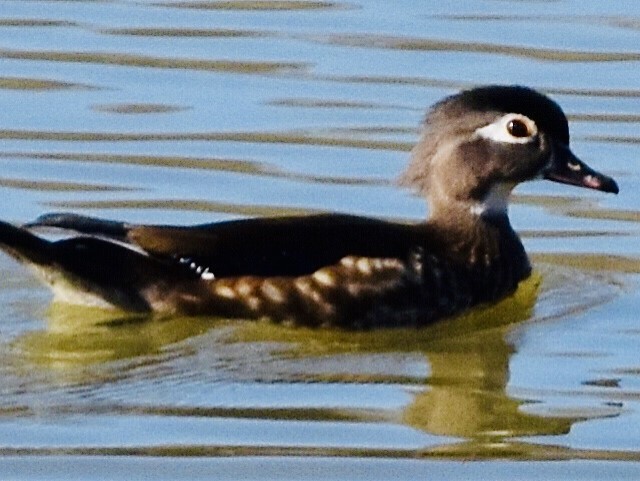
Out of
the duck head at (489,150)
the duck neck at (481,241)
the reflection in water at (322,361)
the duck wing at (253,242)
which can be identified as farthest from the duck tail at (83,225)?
the duck head at (489,150)

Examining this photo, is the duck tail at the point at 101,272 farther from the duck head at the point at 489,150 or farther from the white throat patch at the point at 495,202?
the white throat patch at the point at 495,202

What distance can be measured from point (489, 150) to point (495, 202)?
293 millimetres

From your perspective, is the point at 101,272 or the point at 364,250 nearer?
the point at 101,272

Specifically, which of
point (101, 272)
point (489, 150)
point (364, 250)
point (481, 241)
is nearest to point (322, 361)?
point (364, 250)

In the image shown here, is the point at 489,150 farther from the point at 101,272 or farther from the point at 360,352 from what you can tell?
the point at 101,272

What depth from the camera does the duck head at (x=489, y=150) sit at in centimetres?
1230

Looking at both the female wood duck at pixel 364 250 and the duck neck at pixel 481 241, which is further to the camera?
the duck neck at pixel 481 241

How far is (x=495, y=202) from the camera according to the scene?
12547mm

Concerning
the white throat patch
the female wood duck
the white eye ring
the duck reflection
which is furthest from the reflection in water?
the white eye ring

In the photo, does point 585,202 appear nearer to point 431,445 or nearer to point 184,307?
point 184,307

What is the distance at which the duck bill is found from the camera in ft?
40.6

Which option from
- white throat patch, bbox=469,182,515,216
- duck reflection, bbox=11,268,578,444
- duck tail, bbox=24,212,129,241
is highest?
duck tail, bbox=24,212,129,241

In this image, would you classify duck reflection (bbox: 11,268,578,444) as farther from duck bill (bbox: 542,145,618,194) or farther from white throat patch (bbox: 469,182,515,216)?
duck bill (bbox: 542,145,618,194)

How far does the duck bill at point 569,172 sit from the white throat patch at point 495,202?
20cm
